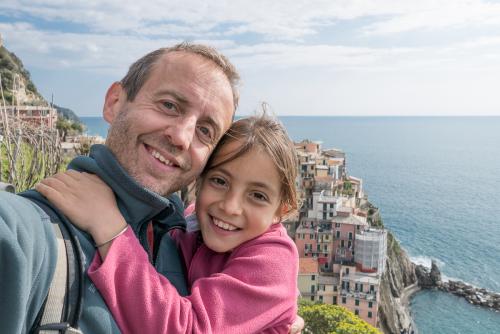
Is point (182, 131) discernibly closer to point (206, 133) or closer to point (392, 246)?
point (206, 133)

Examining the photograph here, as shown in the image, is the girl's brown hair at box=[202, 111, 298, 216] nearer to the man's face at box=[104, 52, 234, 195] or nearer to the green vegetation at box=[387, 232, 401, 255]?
the man's face at box=[104, 52, 234, 195]

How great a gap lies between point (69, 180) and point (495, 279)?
178 ft

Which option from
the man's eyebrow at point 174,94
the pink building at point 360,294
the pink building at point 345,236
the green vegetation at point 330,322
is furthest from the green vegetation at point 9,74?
the man's eyebrow at point 174,94

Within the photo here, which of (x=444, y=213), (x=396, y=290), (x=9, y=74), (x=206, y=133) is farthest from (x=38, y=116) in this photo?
(x=444, y=213)

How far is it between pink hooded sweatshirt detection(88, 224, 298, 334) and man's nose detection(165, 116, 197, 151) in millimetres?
477

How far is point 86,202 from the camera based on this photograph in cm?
175

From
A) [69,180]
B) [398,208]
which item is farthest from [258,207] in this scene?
[398,208]

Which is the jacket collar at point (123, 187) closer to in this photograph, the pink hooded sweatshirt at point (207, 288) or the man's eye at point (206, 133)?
the pink hooded sweatshirt at point (207, 288)

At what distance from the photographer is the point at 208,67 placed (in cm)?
227

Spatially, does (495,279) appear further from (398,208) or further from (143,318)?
(143,318)

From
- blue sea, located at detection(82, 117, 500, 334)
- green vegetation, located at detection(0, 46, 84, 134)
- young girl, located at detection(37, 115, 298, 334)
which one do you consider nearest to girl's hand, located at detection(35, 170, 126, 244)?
young girl, located at detection(37, 115, 298, 334)

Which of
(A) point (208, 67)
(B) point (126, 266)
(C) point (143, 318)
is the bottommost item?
(C) point (143, 318)

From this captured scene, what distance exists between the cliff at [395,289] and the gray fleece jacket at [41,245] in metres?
38.6

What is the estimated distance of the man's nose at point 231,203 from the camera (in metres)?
2.36
